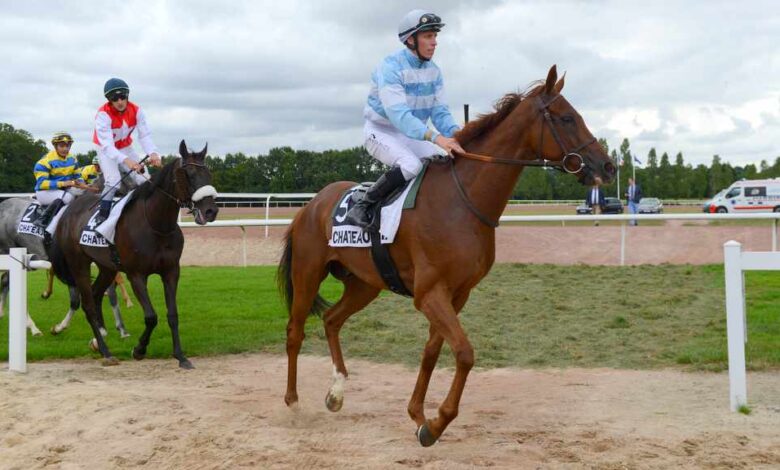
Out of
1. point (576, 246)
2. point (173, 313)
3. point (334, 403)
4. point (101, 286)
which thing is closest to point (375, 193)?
point (334, 403)

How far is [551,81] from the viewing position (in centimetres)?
496

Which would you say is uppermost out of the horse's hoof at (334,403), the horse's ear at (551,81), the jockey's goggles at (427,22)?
the jockey's goggles at (427,22)

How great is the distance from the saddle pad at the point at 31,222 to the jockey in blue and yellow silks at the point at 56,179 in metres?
0.12

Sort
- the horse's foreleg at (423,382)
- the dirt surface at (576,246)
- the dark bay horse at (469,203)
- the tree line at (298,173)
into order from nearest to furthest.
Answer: the dark bay horse at (469,203) < the horse's foreleg at (423,382) < the dirt surface at (576,246) < the tree line at (298,173)

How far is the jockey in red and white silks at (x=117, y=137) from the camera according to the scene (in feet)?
27.9

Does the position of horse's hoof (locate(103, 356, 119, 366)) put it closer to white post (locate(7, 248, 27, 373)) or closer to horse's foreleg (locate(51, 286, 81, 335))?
white post (locate(7, 248, 27, 373))

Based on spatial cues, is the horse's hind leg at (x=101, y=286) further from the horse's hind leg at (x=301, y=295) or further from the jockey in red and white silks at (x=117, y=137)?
the horse's hind leg at (x=301, y=295)

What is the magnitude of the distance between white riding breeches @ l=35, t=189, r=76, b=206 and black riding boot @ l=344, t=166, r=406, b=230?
559 cm

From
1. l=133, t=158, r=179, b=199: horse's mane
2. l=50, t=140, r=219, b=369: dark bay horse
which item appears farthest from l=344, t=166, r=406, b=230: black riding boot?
l=133, t=158, r=179, b=199: horse's mane

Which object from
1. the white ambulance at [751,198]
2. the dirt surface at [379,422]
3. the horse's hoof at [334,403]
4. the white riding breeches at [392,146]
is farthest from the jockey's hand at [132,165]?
the white ambulance at [751,198]

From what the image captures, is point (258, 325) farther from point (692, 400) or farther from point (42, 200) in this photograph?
point (692, 400)

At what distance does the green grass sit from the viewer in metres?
7.76

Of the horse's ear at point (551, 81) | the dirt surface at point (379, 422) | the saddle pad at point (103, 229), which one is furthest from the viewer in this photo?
the saddle pad at point (103, 229)

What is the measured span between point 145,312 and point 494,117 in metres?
4.58
